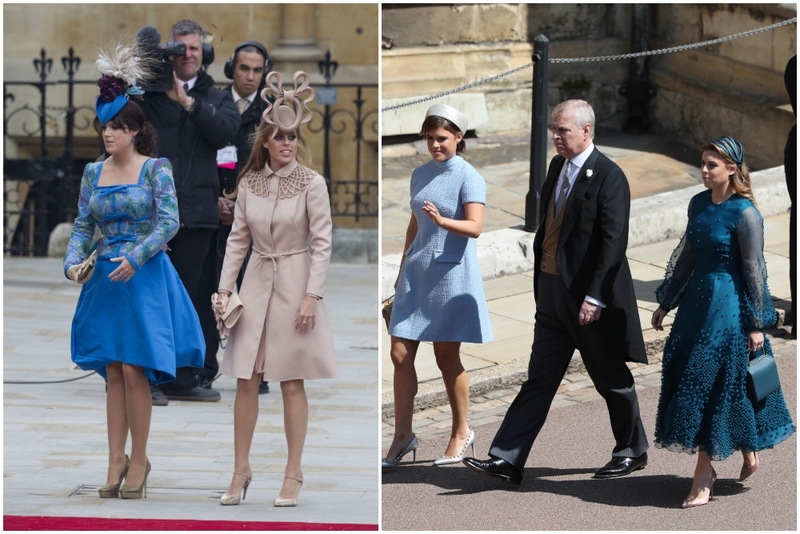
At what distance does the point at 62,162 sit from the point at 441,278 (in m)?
8.48

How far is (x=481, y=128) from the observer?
45.8 feet

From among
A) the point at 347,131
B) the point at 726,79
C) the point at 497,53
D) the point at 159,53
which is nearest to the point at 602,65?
the point at 497,53

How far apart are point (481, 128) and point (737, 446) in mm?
8301

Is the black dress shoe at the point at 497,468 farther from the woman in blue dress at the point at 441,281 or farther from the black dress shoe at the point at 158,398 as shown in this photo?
the black dress shoe at the point at 158,398

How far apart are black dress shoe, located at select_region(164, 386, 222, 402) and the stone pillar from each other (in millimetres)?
6926

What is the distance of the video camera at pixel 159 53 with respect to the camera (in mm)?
7496

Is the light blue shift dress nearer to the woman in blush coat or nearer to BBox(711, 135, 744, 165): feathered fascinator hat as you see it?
the woman in blush coat

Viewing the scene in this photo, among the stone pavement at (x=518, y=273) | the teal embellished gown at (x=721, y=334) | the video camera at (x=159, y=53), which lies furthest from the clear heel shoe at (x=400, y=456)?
the video camera at (x=159, y=53)

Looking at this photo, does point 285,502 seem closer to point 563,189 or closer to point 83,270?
point 83,270

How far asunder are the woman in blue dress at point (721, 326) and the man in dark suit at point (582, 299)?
0.26 meters

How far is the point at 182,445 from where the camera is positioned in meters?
7.16

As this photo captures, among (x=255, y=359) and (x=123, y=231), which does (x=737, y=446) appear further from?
(x=123, y=231)

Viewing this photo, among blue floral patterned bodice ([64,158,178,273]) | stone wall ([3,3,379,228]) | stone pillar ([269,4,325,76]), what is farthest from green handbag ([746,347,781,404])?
stone pillar ([269,4,325,76])

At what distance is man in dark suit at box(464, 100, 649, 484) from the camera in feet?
19.4
